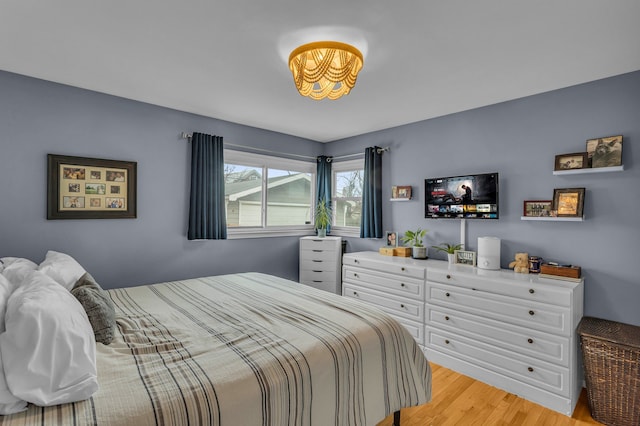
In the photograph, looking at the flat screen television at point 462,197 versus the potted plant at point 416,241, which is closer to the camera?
the flat screen television at point 462,197

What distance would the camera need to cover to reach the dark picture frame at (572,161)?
2.57 meters

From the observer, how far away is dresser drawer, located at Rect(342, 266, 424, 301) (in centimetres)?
317

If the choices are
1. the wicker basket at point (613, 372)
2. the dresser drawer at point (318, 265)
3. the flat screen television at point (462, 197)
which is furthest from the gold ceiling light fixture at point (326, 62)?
the dresser drawer at point (318, 265)

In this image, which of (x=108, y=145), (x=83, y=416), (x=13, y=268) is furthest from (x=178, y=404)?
(x=108, y=145)

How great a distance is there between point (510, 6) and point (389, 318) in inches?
75.5

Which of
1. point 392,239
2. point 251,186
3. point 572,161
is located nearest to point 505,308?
point 572,161

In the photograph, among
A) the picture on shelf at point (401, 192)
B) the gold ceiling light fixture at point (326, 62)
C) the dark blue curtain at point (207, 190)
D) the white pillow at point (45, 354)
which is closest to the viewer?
the white pillow at point (45, 354)

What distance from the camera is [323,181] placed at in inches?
191

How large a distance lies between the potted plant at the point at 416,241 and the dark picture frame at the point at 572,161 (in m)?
1.44

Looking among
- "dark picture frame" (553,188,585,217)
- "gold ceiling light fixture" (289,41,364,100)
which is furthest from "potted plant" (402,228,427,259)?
"gold ceiling light fixture" (289,41,364,100)

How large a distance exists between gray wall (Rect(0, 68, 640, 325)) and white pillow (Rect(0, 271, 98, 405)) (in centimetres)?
202

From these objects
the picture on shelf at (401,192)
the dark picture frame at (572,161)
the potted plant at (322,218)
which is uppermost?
the dark picture frame at (572,161)

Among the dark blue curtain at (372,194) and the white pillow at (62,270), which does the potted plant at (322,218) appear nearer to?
the dark blue curtain at (372,194)

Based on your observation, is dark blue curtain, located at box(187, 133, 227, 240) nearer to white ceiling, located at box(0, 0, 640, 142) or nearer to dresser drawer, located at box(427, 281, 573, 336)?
white ceiling, located at box(0, 0, 640, 142)
